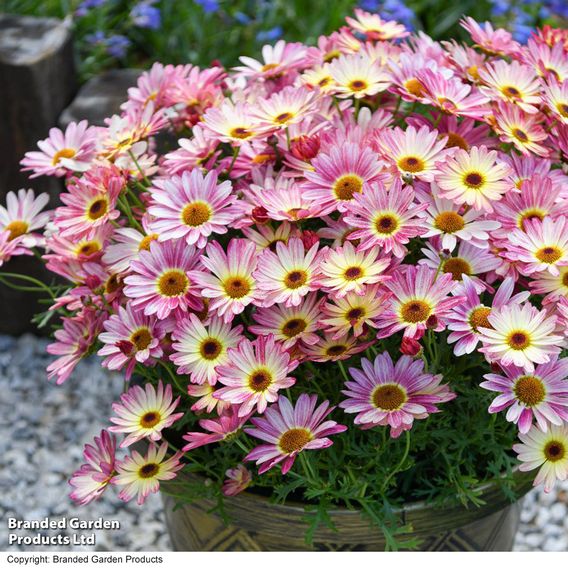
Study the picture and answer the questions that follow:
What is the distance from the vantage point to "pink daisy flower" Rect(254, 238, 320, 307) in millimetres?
912

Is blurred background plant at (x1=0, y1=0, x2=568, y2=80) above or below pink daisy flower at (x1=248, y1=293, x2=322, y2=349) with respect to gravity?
below

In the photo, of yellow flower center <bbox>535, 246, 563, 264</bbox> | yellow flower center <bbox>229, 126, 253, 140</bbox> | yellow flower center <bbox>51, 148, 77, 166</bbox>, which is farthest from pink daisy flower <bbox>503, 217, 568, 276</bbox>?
yellow flower center <bbox>51, 148, 77, 166</bbox>

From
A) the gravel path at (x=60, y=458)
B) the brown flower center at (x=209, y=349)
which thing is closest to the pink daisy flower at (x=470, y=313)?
the brown flower center at (x=209, y=349)

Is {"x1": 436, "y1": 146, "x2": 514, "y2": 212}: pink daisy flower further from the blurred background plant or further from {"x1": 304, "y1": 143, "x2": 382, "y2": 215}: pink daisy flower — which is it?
the blurred background plant

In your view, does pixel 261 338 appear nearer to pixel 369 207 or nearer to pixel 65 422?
pixel 369 207

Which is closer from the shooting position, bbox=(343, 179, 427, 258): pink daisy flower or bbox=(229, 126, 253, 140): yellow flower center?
bbox=(343, 179, 427, 258): pink daisy flower

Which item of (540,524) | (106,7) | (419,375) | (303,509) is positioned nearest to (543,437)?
(419,375)

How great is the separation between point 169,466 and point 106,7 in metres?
1.96

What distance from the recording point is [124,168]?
111cm

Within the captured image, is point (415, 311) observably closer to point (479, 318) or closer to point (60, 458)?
point (479, 318)

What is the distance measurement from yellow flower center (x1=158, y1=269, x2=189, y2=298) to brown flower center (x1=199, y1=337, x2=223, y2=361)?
0.06m

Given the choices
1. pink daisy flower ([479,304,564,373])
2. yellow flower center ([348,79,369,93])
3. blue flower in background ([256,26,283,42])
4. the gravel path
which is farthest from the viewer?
blue flower in background ([256,26,283,42])

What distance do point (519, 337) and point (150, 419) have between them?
382 mm

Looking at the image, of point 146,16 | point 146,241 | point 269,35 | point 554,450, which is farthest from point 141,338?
point 146,16
